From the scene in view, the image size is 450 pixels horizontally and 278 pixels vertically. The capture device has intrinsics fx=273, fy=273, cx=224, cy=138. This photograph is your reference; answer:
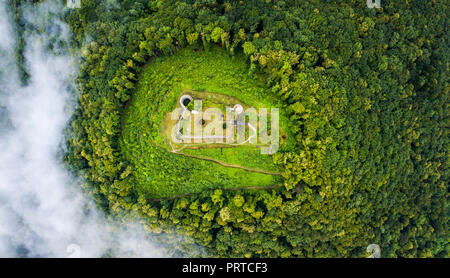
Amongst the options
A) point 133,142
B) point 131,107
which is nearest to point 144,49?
point 131,107

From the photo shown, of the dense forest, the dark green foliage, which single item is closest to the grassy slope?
the dense forest

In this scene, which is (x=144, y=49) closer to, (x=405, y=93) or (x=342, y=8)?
(x=342, y=8)

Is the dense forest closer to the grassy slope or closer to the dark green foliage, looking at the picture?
the dark green foliage

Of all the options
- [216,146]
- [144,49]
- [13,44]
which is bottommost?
[216,146]

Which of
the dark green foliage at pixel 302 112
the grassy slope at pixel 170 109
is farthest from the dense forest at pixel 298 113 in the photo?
the grassy slope at pixel 170 109

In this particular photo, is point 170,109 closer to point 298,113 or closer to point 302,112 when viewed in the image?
point 298,113

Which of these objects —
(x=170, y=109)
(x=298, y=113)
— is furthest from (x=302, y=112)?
(x=170, y=109)
